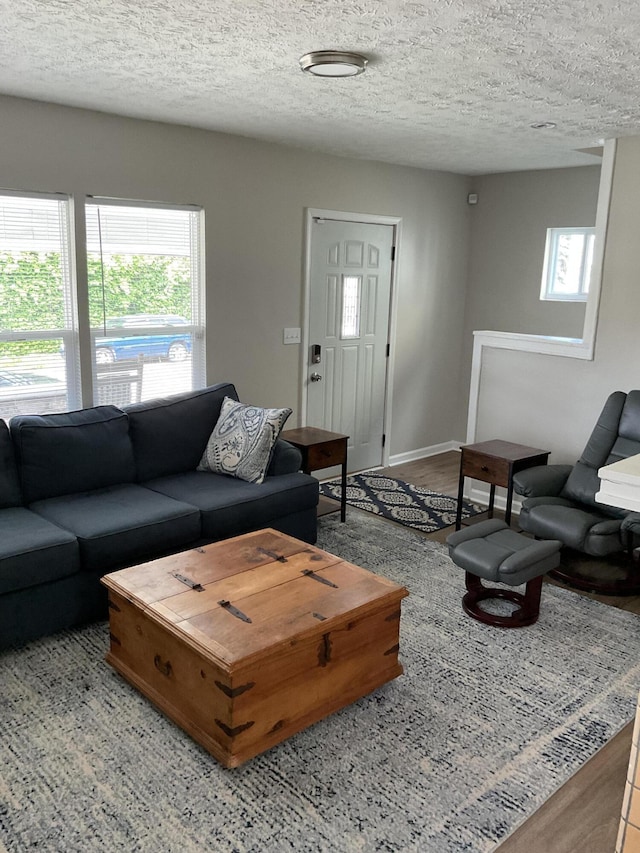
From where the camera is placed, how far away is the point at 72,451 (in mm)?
3637

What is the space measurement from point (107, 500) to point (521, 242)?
161 inches

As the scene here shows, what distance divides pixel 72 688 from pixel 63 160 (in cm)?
267

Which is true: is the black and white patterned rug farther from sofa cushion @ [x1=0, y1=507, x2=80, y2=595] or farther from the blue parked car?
sofa cushion @ [x1=0, y1=507, x2=80, y2=595]

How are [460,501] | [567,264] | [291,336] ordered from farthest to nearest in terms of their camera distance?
[567,264] < [291,336] < [460,501]

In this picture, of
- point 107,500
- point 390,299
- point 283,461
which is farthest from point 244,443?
point 390,299

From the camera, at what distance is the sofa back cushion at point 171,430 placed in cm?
396

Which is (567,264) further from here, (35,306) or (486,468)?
(35,306)

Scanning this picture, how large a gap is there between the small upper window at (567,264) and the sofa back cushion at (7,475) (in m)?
4.26

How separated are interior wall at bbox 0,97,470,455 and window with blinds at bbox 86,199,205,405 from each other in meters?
0.10

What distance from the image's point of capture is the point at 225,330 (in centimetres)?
465

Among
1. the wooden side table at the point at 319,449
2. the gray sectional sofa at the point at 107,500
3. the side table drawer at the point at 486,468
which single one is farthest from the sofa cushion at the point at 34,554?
the side table drawer at the point at 486,468

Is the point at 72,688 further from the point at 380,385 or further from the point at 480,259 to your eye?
the point at 480,259

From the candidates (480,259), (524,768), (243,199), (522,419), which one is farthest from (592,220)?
(524,768)

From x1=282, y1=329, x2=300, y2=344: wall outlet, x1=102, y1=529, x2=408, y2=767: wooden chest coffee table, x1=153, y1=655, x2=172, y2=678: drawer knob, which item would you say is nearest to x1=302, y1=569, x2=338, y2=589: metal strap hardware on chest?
x1=102, y1=529, x2=408, y2=767: wooden chest coffee table
